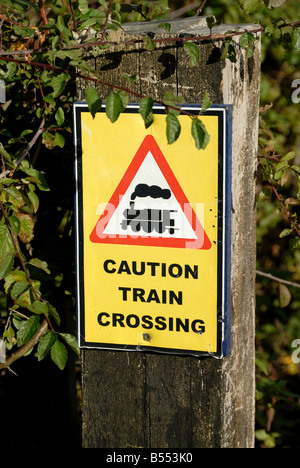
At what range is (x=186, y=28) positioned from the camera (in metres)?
1.85

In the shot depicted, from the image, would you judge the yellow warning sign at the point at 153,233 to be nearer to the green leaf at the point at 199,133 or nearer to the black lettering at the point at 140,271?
the black lettering at the point at 140,271

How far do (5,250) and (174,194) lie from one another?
49 centimetres

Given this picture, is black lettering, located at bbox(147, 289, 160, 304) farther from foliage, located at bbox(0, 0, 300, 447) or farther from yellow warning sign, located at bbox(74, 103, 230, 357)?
foliage, located at bbox(0, 0, 300, 447)

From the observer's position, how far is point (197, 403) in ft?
6.26

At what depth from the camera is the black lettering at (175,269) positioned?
180 centimetres

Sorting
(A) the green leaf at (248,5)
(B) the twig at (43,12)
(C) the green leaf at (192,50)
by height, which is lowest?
(C) the green leaf at (192,50)

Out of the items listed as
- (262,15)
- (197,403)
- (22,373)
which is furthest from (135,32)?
(262,15)

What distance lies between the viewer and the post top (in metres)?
1.74

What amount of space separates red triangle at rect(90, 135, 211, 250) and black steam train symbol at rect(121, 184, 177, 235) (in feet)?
0.08

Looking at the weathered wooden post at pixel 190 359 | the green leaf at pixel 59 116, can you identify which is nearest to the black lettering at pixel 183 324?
the weathered wooden post at pixel 190 359

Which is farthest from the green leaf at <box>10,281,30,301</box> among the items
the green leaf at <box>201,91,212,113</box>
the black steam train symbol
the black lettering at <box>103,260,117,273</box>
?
the green leaf at <box>201,91,212,113</box>
